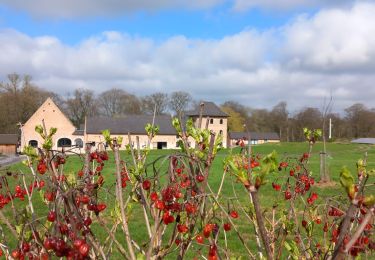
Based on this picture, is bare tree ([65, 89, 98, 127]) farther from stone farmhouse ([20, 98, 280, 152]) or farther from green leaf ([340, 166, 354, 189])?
green leaf ([340, 166, 354, 189])

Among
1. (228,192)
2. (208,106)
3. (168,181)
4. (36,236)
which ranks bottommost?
(228,192)

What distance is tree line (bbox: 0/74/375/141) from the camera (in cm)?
7781

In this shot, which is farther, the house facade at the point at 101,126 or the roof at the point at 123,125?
the roof at the point at 123,125

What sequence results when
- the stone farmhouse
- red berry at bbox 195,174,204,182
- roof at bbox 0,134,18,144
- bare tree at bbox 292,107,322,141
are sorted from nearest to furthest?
red berry at bbox 195,174,204,182 < roof at bbox 0,134,18,144 < bare tree at bbox 292,107,322,141 < the stone farmhouse

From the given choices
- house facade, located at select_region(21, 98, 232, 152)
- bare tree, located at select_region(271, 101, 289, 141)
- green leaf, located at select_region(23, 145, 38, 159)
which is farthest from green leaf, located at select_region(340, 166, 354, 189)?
bare tree, located at select_region(271, 101, 289, 141)

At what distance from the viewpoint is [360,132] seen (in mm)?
88375

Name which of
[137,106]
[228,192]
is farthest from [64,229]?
[137,106]

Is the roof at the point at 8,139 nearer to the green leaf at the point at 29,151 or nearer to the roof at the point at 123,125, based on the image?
the roof at the point at 123,125

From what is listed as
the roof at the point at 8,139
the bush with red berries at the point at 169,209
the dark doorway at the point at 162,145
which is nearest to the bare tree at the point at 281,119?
the dark doorway at the point at 162,145

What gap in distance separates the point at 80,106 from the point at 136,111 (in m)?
11.0

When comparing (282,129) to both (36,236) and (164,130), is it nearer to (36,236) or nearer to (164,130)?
(164,130)

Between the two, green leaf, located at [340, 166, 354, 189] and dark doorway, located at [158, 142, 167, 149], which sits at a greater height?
green leaf, located at [340, 166, 354, 189]

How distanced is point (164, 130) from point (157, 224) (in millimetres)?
70525

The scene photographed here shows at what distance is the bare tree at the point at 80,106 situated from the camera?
88.8 meters
